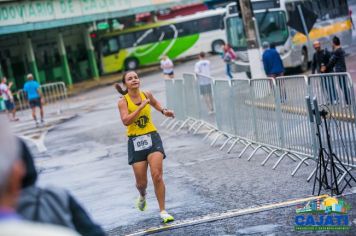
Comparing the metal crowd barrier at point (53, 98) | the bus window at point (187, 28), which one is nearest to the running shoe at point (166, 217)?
the metal crowd barrier at point (53, 98)

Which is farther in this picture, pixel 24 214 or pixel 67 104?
pixel 67 104

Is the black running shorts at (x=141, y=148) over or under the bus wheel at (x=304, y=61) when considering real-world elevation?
over

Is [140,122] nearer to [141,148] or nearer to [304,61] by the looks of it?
[141,148]

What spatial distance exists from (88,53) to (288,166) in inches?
1512

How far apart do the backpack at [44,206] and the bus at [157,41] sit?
45902 millimetres

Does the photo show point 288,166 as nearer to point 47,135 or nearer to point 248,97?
point 248,97

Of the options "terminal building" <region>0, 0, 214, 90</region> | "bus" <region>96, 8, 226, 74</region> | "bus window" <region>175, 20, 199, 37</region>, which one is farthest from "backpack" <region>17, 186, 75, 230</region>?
"bus window" <region>175, 20, 199, 37</region>

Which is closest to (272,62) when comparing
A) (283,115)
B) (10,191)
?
(283,115)

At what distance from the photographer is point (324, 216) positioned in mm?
7551

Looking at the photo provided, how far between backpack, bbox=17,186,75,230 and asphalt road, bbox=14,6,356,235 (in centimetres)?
446

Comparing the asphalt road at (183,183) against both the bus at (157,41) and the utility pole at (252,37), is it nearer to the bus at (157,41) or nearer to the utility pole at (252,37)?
the utility pole at (252,37)

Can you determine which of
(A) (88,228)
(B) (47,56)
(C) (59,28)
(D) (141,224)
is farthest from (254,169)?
(B) (47,56)

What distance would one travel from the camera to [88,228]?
11.5ft

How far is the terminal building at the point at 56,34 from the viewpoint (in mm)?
41562
